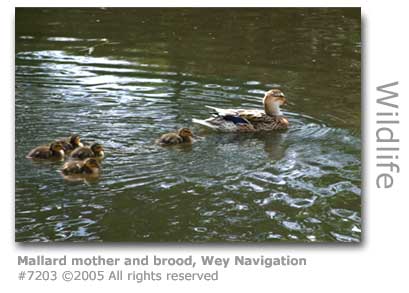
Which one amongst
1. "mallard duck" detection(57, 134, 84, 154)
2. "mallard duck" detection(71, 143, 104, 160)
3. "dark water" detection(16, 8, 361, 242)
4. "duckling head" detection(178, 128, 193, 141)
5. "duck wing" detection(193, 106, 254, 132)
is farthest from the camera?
"duck wing" detection(193, 106, 254, 132)

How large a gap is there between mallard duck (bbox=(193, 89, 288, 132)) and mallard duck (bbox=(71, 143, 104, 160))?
1.13 m

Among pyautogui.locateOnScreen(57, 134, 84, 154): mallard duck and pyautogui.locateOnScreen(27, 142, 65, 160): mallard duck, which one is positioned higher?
pyautogui.locateOnScreen(57, 134, 84, 154): mallard duck

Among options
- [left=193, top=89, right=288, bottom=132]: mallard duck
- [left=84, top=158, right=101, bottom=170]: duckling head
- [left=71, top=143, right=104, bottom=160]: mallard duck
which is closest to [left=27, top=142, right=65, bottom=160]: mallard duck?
[left=71, top=143, right=104, bottom=160]: mallard duck

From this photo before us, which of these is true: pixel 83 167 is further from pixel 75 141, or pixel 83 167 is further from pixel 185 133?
pixel 185 133

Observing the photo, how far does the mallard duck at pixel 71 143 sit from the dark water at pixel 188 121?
0.20 metres

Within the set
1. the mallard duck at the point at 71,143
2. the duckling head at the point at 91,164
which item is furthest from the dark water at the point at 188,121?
the mallard duck at the point at 71,143

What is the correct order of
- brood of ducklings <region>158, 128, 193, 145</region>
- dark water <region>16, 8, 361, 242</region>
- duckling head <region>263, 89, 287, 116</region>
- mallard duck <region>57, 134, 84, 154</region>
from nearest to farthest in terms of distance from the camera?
dark water <region>16, 8, 361, 242</region> < mallard duck <region>57, 134, 84, 154</region> < brood of ducklings <region>158, 128, 193, 145</region> < duckling head <region>263, 89, 287, 116</region>

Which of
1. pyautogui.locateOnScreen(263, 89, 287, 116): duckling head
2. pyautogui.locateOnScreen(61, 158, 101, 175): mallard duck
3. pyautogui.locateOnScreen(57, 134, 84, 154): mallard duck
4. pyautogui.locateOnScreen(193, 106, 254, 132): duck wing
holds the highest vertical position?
pyautogui.locateOnScreen(263, 89, 287, 116): duckling head

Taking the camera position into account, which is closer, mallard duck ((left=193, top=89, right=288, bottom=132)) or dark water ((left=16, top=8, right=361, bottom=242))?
dark water ((left=16, top=8, right=361, bottom=242))

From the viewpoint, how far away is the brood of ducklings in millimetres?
6617

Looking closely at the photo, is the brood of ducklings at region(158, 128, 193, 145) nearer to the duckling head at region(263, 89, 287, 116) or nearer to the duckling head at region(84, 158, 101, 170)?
the duckling head at region(84, 158, 101, 170)

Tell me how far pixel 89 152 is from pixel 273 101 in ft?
6.75

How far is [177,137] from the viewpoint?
21.9 ft
